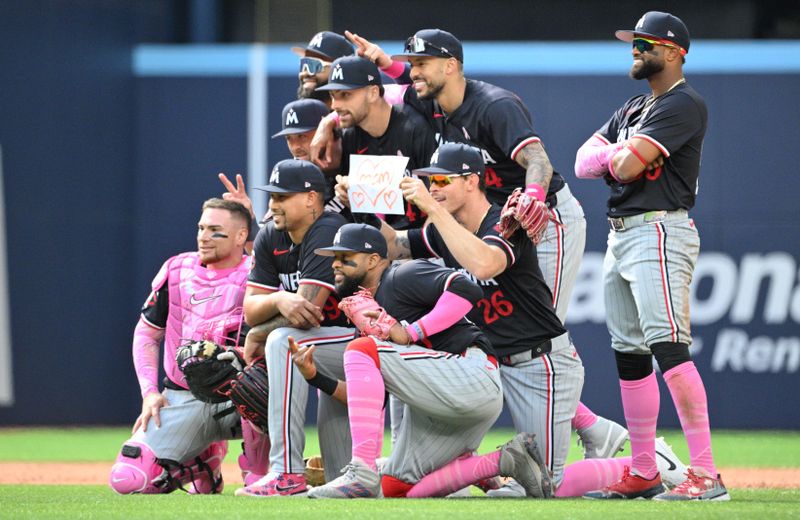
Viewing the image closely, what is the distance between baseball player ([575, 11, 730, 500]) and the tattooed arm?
0.61 ft

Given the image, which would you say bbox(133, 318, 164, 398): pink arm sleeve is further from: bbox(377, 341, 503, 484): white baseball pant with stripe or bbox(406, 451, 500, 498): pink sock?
bbox(406, 451, 500, 498): pink sock

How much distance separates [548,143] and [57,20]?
4.14 metres

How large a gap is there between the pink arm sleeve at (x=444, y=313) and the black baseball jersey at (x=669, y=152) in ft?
2.76

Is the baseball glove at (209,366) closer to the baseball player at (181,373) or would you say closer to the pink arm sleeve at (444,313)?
the baseball player at (181,373)

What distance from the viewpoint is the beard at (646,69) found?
523 cm

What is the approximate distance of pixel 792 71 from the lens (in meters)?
10.5

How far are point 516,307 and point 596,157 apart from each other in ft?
2.30

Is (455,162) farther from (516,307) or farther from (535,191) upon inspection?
(516,307)

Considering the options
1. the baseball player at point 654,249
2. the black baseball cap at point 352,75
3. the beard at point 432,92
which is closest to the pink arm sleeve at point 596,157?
the baseball player at point 654,249

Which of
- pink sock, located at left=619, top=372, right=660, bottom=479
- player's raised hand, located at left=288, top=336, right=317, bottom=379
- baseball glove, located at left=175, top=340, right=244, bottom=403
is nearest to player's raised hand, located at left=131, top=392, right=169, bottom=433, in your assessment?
baseball glove, located at left=175, top=340, right=244, bottom=403

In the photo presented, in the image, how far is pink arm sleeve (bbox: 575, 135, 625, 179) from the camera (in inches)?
206

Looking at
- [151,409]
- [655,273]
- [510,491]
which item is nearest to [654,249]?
[655,273]

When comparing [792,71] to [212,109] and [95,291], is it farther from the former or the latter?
[95,291]

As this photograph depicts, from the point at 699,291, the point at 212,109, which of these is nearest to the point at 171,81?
the point at 212,109
